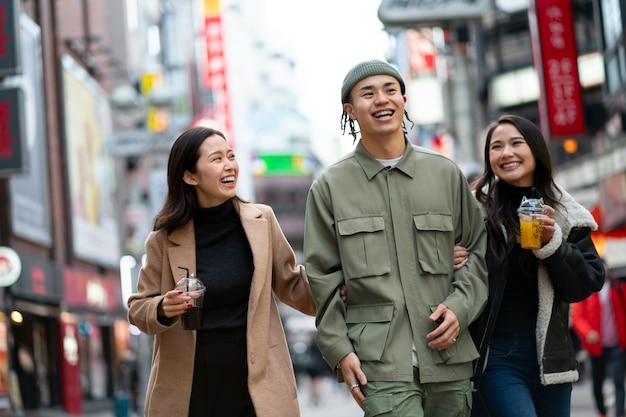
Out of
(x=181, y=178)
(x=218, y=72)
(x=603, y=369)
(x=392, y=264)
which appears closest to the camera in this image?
(x=392, y=264)

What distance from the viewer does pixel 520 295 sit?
577 cm

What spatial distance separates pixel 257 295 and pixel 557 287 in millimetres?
1449

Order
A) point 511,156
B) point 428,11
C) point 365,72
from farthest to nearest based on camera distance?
point 428,11, point 511,156, point 365,72

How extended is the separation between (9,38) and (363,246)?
16.3m

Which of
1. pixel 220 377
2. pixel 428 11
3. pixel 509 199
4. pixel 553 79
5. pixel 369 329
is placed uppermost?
pixel 428 11

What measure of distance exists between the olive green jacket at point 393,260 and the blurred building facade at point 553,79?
353 inches

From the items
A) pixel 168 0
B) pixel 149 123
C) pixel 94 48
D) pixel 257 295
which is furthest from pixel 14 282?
pixel 168 0

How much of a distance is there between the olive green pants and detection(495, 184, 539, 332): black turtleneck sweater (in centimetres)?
57

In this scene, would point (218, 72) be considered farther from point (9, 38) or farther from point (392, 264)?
point (392, 264)

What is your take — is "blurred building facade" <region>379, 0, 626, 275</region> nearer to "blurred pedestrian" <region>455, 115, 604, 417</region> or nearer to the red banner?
"blurred pedestrian" <region>455, 115, 604, 417</region>

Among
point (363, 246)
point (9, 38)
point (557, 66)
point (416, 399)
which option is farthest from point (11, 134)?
point (416, 399)

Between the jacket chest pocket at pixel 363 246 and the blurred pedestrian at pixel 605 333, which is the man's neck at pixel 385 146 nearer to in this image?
the jacket chest pocket at pixel 363 246

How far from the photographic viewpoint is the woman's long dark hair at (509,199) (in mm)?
5770

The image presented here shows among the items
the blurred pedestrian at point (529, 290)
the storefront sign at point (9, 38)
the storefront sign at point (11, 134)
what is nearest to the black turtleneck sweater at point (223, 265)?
the blurred pedestrian at point (529, 290)
